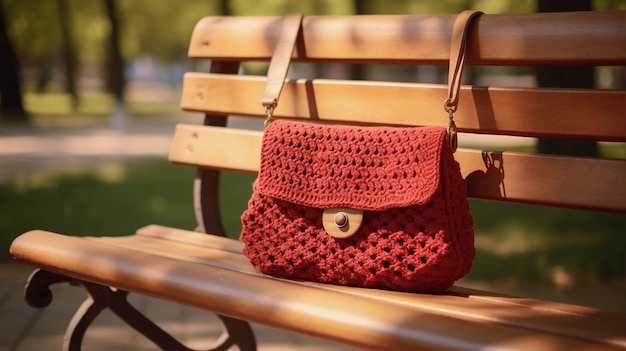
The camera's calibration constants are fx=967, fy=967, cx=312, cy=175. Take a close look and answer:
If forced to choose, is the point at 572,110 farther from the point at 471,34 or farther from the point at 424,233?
the point at 424,233

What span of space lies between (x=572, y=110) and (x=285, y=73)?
0.91m

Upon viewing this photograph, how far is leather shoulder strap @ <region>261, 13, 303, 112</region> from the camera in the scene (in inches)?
119

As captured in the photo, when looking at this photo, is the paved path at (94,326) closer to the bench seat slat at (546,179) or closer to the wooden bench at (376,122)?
the wooden bench at (376,122)

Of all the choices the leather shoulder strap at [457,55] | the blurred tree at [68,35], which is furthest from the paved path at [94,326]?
the blurred tree at [68,35]

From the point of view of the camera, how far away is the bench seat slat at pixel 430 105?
8.34 feet

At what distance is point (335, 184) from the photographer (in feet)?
8.48

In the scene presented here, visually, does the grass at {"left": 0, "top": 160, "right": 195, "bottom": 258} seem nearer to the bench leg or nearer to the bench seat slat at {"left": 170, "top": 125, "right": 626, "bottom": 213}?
the bench leg

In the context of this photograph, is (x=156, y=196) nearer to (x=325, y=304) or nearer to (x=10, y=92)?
(x=325, y=304)

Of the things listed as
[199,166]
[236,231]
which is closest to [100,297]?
[199,166]

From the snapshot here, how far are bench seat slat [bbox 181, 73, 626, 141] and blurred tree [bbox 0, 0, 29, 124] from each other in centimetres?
2038

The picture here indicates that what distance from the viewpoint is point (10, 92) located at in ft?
76.6

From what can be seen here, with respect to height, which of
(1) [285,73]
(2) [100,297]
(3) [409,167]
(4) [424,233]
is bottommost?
(2) [100,297]

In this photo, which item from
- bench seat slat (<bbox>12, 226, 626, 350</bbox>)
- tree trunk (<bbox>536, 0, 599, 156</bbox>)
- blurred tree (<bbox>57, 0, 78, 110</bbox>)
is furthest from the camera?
blurred tree (<bbox>57, 0, 78, 110</bbox>)

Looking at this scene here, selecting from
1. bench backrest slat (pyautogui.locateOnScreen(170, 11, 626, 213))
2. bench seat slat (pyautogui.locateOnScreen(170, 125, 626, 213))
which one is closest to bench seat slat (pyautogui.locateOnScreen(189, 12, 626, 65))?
bench backrest slat (pyautogui.locateOnScreen(170, 11, 626, 213))
